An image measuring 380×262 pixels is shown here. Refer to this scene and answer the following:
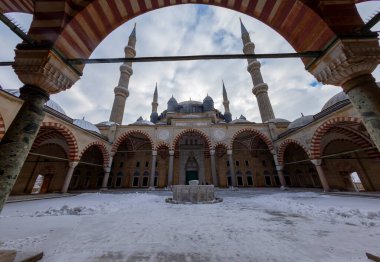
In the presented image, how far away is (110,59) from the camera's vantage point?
7.80 feet

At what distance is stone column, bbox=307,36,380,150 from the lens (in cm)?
198

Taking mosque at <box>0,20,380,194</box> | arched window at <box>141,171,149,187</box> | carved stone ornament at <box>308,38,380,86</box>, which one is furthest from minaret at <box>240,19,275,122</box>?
carved stone ornament at <box>308,38,380,86</box>

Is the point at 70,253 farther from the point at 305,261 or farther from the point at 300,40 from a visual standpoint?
the point at 300,40

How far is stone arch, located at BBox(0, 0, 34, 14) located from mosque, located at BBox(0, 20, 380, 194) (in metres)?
4.69

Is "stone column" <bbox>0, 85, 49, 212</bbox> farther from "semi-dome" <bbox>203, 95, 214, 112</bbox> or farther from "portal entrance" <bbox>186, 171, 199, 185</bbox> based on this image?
"semi-dome" <bbox>203, 95, 214, 112</bbox>

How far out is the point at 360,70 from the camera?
214 cm

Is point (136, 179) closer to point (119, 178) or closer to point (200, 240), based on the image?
point (119, 178)

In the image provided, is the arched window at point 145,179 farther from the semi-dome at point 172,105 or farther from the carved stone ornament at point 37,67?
the carved stone ornament at point 37,67

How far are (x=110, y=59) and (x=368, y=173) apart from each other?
17.2 meters

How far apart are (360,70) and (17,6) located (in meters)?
6.52

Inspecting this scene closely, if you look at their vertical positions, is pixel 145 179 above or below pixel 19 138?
above

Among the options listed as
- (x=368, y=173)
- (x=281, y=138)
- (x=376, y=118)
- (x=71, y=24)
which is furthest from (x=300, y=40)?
(x=368, y=173)

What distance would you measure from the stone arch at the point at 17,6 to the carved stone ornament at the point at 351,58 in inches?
223

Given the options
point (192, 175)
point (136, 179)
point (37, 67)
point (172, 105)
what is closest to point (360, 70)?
point (37, 67)
